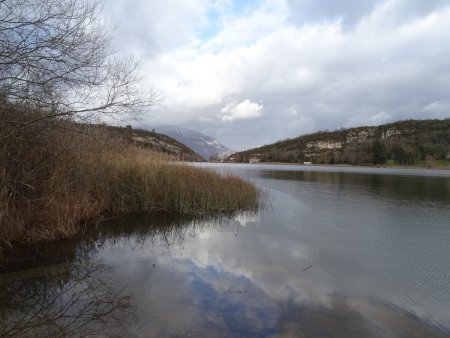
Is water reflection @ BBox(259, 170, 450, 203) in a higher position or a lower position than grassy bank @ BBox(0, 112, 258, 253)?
lower

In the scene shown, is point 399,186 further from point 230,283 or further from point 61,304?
point 61,304

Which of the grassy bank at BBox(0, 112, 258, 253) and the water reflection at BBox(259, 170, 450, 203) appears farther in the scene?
the water reflection at BBox(259, 170, 450, 203)

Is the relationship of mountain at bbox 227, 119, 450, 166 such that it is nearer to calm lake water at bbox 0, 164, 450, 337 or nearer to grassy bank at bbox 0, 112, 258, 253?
grassy bank at bbox 0, 112, 258, 253

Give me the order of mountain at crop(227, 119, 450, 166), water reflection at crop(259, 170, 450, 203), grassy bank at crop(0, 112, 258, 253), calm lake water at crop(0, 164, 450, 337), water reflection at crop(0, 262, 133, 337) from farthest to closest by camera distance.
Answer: mountain at crop(227, 119, 450, 166), water reflection at crop(259, 170, 450, 203), grassy bank at crop(0, 112, 258, 253), calm lake water at crop(0, 164, 450, 337), water reflection at crop(0, 262, 133, 337)

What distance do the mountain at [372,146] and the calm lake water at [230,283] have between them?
3897 inches

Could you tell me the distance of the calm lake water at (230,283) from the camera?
16.0 feet

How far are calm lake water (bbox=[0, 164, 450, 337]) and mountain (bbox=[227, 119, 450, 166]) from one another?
99.0 m

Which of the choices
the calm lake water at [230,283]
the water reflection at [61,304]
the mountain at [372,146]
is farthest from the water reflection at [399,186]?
the mountain at [372,146]

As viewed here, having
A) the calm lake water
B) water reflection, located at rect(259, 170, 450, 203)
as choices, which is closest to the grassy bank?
the calm lake water

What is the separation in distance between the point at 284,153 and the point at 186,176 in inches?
→ 5268

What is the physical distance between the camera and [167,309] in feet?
17.4

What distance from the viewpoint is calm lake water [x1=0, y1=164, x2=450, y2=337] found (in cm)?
488

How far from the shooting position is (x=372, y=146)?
110 meters

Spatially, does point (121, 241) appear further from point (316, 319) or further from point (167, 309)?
point (316, 319)
